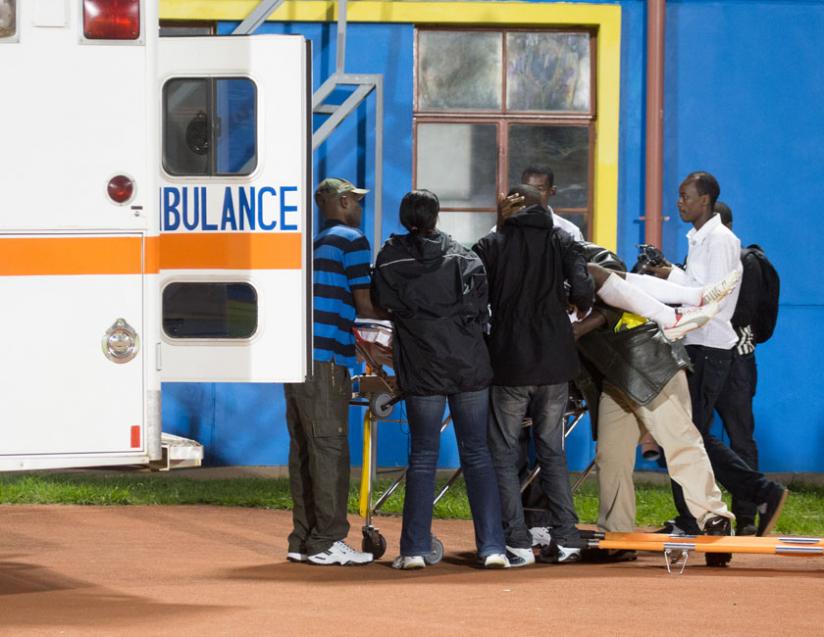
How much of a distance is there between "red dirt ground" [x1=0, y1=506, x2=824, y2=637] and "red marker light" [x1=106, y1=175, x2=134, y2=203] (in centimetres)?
169

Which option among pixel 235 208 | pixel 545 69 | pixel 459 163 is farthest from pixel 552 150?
pixel 235 208

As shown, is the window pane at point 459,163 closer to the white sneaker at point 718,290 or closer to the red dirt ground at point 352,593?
the red dirt ground at point 352,593

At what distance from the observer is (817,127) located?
43.9 ft

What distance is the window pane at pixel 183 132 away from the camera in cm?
780

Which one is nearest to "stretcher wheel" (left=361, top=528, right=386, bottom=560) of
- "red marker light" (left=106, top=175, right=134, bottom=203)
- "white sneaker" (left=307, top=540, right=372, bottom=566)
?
"white sneaker" (left=307, top=540, right=372, bottom=566)

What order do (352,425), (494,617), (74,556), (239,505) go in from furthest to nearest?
(352,425) → (239,505) → (74,556) → (494,617)

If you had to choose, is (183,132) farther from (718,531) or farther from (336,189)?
(718,531)

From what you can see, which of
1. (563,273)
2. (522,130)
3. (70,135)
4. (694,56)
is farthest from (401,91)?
(70,135)

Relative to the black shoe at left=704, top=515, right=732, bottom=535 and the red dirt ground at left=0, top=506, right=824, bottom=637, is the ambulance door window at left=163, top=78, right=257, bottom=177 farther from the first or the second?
the black shoe at left=704, top=515, right=732, bottom=535

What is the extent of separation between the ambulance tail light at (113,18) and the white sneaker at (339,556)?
9.30 feet

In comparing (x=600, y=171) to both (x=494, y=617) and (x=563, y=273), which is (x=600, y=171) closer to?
(x=563, y=273)

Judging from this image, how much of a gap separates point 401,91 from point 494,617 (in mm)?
7023

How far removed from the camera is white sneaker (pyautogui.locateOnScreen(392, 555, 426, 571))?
8320 millimetres

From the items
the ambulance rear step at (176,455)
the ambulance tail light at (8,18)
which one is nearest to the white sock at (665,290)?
the ambulance rear step at (176,455)
